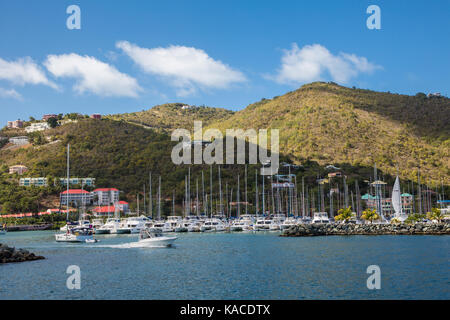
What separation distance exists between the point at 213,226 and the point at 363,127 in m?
69.3

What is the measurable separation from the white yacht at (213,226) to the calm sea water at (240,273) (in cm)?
2883

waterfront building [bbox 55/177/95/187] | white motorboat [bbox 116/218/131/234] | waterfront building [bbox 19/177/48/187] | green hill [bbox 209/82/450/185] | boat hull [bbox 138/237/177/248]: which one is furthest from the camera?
waterfront building [bbox 55/177/95/187]

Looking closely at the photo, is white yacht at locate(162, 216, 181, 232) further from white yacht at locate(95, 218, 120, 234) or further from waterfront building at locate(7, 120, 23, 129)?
waterfront building at locate(7, 120, 23, 129)

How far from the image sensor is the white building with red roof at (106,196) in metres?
106

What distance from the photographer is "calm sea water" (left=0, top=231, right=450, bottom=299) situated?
24.9 meters

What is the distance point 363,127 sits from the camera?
131 m

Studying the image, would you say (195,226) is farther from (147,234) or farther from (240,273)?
(240,273)

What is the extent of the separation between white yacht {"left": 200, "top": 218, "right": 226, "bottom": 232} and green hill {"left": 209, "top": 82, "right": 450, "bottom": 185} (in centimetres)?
4626

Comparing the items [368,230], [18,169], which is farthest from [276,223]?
[18,169]

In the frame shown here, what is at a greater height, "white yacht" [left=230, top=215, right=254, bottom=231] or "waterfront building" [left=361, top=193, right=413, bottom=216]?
"waterfront building" [left=361, top=193, right=413, bottom=216]

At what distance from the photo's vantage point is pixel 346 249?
44.0m

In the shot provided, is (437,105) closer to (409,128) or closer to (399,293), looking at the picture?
(409,128)

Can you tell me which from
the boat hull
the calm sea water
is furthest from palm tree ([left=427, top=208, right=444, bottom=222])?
the boat hull

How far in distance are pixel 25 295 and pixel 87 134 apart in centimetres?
11768
